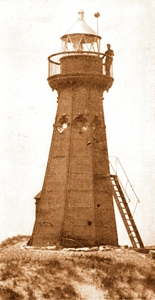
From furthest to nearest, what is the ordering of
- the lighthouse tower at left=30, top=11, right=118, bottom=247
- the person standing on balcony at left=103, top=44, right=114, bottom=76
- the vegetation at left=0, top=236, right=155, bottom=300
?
the person standing on balcony at left=103, top=44, right=114, bottom=76 → the lighthouse tower at left=30, top=11, right=118, bottom=247 → the vegetation at left=0, top=236, right=155, bottom=300

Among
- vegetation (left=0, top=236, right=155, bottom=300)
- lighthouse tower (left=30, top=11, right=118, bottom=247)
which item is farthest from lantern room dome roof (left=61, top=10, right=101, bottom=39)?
vegetation (left=0, top=236, right=155, bottom=300)

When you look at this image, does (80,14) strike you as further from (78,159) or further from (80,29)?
(78,159)

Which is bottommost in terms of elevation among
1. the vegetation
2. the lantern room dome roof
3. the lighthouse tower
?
the vegetation

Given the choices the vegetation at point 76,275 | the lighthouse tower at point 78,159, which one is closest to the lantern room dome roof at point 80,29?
the lighthouse tower at point 78,159

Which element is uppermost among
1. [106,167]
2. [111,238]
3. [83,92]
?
[83,92]

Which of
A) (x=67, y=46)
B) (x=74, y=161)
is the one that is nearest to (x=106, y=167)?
(x=74, y=161)

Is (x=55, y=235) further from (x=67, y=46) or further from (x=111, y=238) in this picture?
(x=67, y=46)

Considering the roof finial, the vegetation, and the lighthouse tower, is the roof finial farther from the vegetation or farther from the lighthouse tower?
the vegetation
